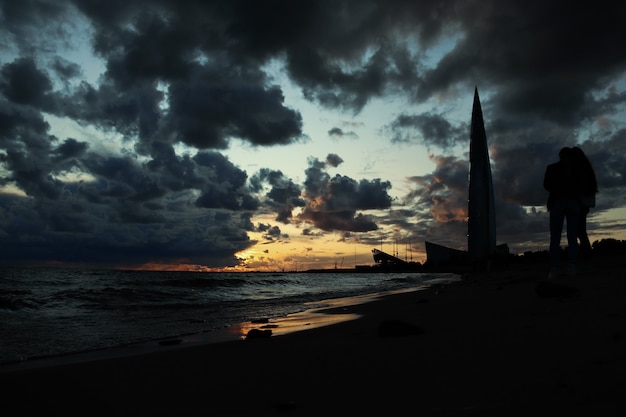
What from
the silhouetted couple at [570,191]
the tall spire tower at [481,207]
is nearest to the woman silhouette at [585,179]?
the silhouetted couple at [570,191]

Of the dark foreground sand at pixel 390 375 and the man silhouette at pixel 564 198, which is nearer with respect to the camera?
the dark foreground sand at pixel 390 375

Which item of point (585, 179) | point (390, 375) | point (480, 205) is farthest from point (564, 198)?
point (480, 205)

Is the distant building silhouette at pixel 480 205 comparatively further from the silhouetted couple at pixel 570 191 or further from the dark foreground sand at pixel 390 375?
the dark foreground sand at pixel 390 375

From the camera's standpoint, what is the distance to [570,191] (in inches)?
293

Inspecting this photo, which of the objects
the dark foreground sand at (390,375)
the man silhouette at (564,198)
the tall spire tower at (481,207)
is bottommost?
the dark foreground sand at (390,375)

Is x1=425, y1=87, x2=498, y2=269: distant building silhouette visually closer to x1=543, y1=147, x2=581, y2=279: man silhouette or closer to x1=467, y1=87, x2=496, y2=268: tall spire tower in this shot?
x1=467, y1=87, x2=496, y2=268: tall spire tower

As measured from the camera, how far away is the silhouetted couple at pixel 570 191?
24.4 ft

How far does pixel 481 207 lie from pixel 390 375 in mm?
38864

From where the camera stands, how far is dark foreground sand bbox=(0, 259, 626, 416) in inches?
69.9

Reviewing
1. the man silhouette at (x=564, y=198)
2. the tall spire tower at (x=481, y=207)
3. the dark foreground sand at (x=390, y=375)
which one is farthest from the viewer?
the tall spire tower at (x=481, y=207)

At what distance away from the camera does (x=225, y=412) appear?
6.71ft

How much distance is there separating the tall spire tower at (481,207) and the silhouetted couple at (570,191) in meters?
32.0

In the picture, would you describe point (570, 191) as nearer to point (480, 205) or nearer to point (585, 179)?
point (585, 179)

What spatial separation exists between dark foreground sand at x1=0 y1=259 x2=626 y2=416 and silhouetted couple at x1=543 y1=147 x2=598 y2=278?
3803 millimetres
